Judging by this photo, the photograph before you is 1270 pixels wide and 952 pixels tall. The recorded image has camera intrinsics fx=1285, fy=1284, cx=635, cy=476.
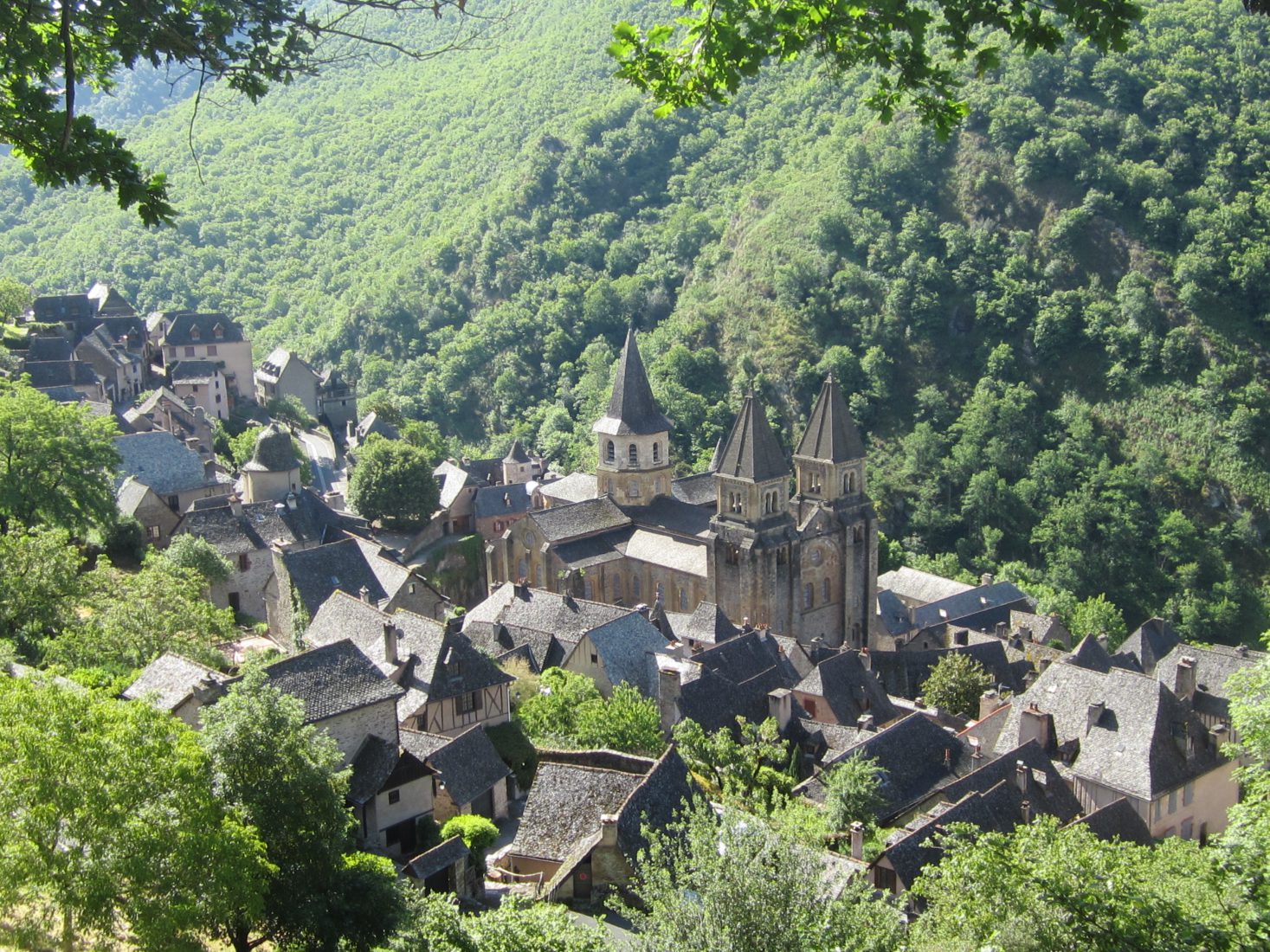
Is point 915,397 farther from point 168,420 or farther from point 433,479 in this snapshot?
point 168,420

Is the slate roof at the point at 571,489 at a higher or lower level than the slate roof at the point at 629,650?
higher

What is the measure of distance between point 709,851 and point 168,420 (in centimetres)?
5077

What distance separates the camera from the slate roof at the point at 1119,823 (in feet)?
102

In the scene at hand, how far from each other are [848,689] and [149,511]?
2664 centimetres

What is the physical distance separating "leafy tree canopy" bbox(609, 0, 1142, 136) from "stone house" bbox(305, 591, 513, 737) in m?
24.8

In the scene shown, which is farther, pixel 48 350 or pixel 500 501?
pixel 48 350

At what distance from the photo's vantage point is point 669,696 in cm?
3675

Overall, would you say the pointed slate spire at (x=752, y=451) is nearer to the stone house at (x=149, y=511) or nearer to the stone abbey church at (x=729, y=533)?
the stone abbey church at (x=729, y=533)

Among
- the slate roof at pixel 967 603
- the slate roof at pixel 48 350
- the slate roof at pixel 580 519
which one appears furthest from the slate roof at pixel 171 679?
the slate roof at pixel 48 350

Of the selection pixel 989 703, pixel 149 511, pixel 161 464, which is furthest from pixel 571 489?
pixel 989 703

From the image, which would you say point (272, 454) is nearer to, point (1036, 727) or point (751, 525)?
point (751, 525)

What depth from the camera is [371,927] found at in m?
20.1

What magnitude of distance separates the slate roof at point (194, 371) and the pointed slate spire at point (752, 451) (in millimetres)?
33356

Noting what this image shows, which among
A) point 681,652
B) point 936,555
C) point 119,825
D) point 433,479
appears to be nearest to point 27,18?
point 119,825
